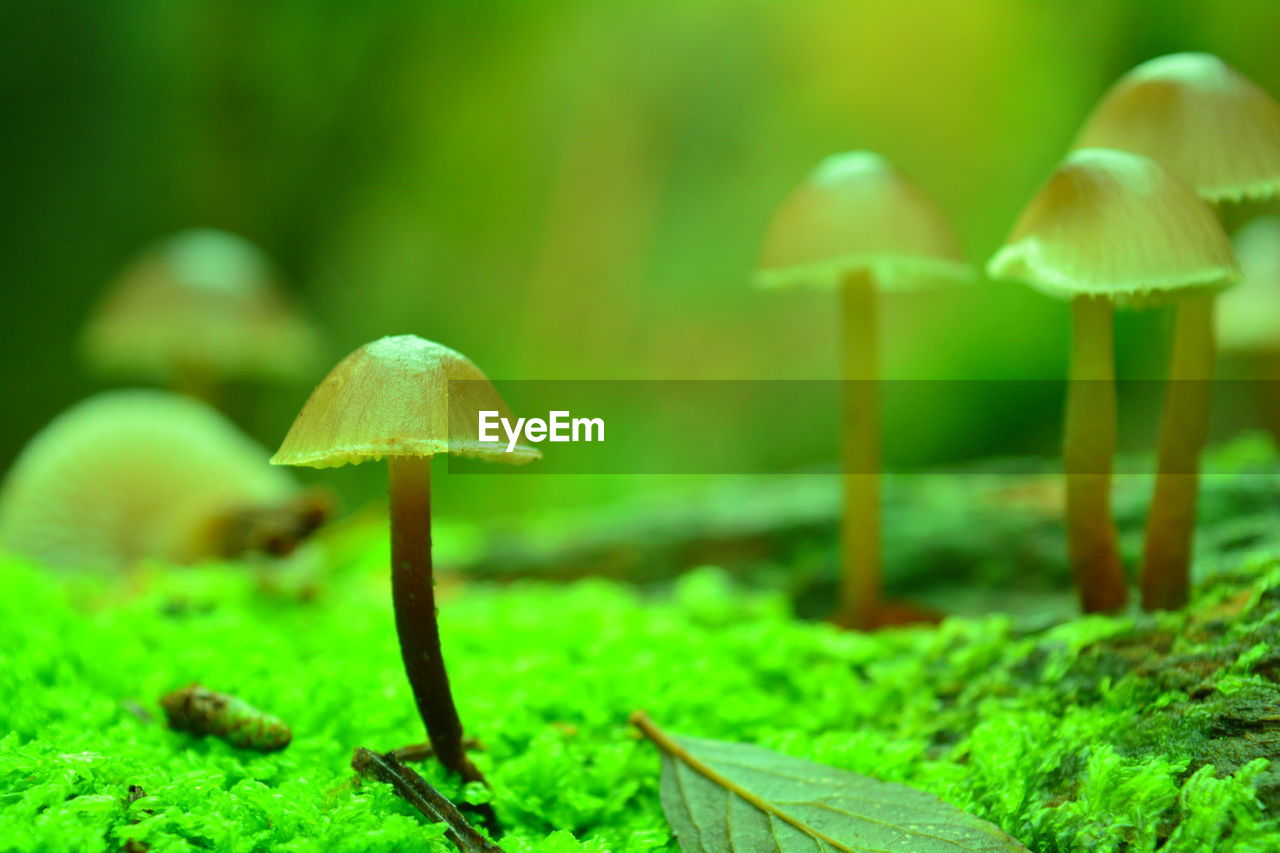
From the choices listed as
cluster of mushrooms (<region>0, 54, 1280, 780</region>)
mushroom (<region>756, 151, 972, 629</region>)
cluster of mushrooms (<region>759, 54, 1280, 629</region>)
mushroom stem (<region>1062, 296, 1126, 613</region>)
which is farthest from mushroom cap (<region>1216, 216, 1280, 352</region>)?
mushroom stem (<region>1062, 296, 1126, 613</region>)

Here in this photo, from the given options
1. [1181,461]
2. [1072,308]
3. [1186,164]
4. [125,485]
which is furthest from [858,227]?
[125,485]

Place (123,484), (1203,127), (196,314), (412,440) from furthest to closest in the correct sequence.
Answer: (196,314), (123,484), (1203,127), (412,440)

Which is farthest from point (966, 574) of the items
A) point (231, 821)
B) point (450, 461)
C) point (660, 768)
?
point (450, 461)

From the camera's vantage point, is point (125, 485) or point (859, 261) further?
point (125, 485)

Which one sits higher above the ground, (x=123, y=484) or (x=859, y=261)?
(x=859, y=261)

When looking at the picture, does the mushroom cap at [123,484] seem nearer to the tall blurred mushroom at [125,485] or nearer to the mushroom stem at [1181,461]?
the tall blurred mushroom at [125,485]

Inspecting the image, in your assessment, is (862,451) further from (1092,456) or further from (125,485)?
(125,485)
